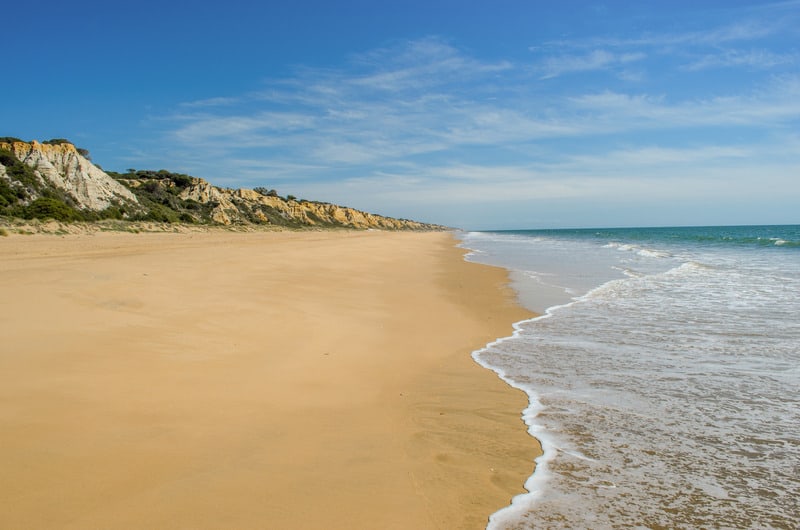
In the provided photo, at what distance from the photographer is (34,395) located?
3.50 metres

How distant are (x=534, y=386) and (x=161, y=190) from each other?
2110 inches

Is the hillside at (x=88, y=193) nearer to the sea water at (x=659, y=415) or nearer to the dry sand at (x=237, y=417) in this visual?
the dry sand at (x=237, y=417)

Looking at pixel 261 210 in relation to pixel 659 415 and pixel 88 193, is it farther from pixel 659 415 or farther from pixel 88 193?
pixel 659 415

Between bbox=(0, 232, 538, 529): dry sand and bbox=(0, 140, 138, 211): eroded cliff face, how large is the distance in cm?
3190

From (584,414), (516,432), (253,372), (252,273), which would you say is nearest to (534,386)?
(584,414)

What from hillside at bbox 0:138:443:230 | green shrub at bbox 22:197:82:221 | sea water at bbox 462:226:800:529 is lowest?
sea water at bbox 462:226:800:529

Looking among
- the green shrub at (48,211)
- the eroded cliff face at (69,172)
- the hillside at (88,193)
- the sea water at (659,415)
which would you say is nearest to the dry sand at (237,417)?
the sea water at (659,415)

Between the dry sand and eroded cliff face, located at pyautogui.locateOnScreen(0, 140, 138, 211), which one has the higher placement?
eroded cliff face, located at pyautogui.locateOnScreen(0, 140, 138, 211)

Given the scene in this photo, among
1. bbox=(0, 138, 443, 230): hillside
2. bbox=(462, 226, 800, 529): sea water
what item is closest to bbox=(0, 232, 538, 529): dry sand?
bbox=(462, 226, 800, 529): sea water

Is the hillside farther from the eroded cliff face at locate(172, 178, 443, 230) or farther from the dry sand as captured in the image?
the dry sand

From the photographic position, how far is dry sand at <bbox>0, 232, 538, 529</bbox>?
247 centimetres

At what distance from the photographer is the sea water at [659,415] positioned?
265cm

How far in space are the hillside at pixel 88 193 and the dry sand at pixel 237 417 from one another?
26.8 metres

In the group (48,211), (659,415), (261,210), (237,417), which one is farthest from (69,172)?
(659,415)
